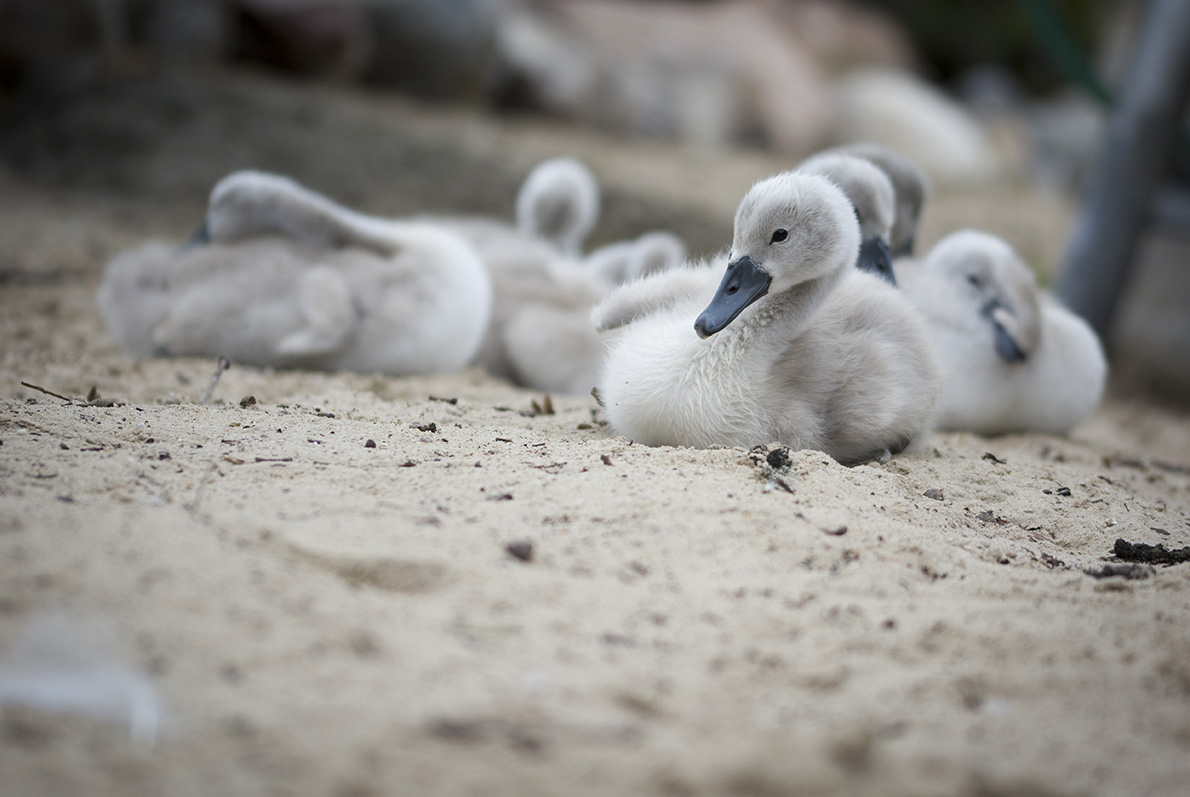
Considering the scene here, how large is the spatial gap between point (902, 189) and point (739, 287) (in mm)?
2040

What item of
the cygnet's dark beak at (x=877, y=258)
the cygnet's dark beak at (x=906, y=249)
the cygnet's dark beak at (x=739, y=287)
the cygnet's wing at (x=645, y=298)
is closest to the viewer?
the cygnet's dark beak at (x=739, y=287)

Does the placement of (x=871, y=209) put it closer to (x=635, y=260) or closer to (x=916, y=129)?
(x=635, y=260)

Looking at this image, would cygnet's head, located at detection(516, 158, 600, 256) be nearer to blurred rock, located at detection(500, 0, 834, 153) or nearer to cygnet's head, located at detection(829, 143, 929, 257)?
cygnet's head, located at detection(829, 143, 929, 257)

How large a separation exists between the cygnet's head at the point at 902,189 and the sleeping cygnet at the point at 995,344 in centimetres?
17

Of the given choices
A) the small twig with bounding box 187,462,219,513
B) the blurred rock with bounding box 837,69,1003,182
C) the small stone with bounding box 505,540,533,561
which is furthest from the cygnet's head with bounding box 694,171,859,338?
the blurred rock with bounding box 837,69,1003,182

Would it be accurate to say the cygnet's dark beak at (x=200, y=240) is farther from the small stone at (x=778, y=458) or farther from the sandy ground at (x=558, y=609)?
the small stone at (x=778, y=458)

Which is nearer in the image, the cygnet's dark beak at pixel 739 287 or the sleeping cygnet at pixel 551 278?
the cygnet's dark beak at pixel 739 287

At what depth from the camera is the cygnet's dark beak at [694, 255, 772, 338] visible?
10.4 feet

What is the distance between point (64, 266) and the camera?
624cm

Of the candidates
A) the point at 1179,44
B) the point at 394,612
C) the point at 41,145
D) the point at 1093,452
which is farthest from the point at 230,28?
the point at 394,612

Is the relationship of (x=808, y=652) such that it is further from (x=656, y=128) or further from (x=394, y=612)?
(x=656, y=128)

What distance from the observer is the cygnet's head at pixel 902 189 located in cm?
488

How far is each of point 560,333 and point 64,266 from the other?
3.29m

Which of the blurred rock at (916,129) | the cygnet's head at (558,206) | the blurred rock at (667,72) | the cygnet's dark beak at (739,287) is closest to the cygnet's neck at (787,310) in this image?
the cygnet's dark beak at (739,287)
